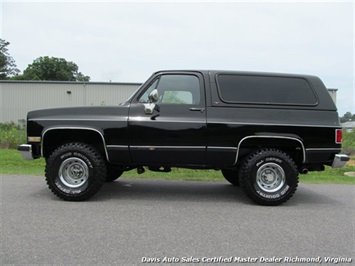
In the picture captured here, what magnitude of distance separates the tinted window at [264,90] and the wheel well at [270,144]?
62 cm

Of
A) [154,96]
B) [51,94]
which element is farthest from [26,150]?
[51,94]

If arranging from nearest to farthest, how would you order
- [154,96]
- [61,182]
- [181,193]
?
[154,96] < [61,182] < [181,193]

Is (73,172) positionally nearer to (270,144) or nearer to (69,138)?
(69,138)

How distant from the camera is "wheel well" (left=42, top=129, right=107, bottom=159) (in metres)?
5.73

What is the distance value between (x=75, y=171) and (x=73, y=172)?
0.14 feet

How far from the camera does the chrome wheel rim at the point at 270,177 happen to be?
18.5 ft

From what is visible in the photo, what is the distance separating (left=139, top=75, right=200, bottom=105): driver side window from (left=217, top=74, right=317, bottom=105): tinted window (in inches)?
16.7

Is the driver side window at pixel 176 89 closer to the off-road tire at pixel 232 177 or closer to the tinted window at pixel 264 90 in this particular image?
the tinted window at pixel 264 90

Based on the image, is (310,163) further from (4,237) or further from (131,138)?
(4,237)

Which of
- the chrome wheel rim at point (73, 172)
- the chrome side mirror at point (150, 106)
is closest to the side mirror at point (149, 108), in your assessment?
the chrome side mirror at point (150, 106)

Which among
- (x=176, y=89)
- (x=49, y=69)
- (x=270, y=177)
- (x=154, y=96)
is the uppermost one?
(x=49, y=69)

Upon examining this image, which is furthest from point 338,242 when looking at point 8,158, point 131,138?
point 8,158

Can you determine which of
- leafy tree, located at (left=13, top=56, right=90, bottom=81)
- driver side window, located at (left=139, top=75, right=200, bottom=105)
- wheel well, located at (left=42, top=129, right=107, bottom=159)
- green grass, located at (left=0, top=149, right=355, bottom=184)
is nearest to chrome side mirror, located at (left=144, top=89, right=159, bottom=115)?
driver side window, located at (left=139, top=75, right=200, bottom=105)

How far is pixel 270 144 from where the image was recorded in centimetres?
575
